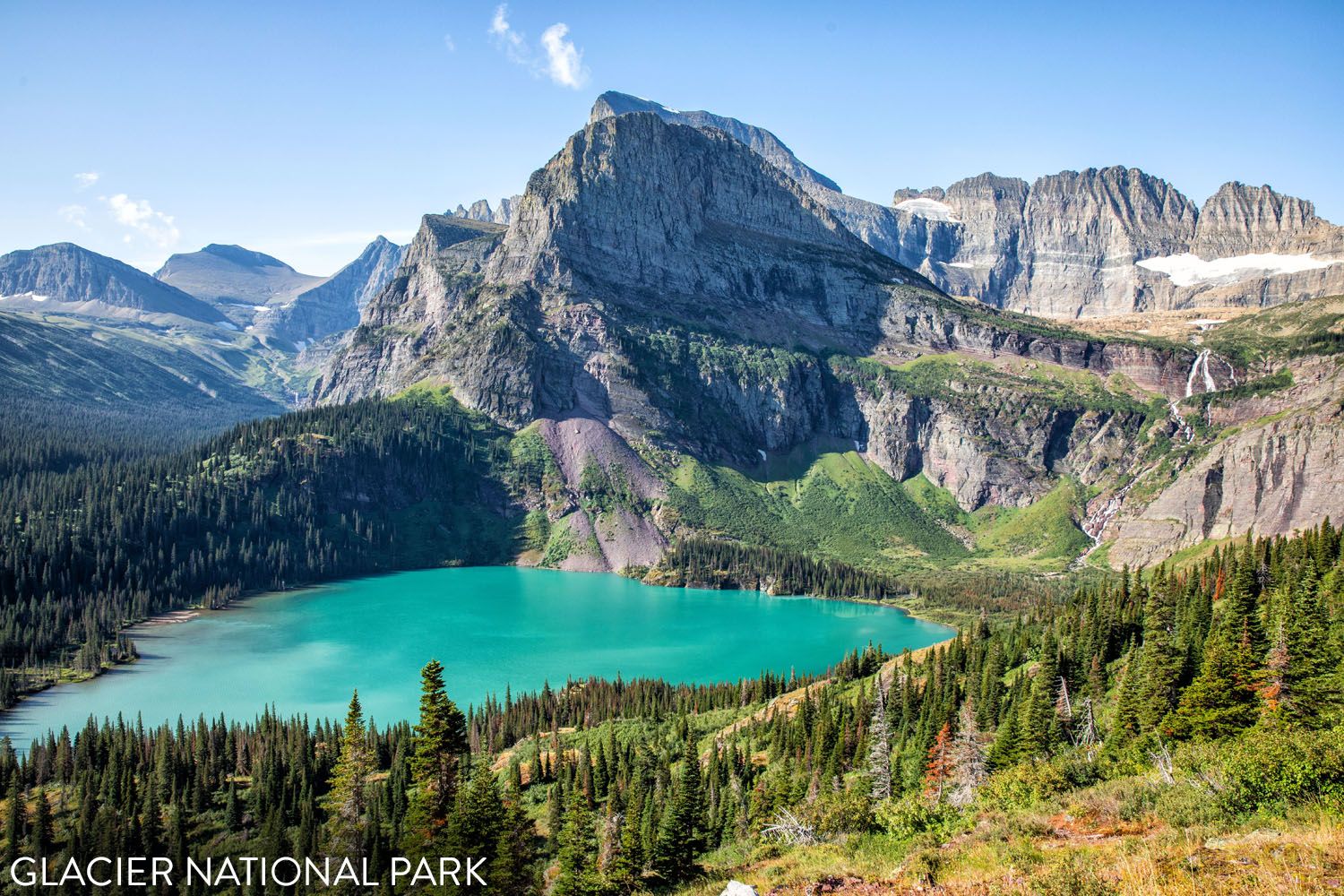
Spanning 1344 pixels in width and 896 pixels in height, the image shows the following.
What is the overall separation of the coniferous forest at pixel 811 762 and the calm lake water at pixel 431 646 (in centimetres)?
1640

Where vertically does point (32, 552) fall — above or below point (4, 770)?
above

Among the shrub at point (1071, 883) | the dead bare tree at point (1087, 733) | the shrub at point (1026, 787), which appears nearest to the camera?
the shrub at point (1071, 883)

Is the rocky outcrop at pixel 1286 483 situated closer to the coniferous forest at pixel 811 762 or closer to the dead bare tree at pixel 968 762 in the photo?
the coniferous forest at pixel 811 762

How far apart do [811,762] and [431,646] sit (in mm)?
90875

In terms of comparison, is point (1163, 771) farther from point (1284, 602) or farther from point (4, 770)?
point (4, 770)

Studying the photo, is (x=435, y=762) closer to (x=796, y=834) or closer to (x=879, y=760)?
(x=796, y=834)

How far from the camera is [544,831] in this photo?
64750 mm

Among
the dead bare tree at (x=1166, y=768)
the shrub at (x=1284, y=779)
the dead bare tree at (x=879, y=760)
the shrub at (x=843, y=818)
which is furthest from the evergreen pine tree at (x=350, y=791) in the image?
the shrub at (x=1284, y=779)

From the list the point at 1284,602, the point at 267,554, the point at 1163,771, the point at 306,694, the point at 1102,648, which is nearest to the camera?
the point at 1163,771

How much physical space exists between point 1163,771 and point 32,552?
585 ft

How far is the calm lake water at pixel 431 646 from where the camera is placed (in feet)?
369

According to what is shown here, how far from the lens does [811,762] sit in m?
69.4

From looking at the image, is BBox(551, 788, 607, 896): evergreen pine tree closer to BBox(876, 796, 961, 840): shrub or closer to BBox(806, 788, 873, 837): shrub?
BBox(806, 788, 873, 837): shrub

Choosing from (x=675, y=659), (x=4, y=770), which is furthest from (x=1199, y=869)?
(x=675, y=659)
